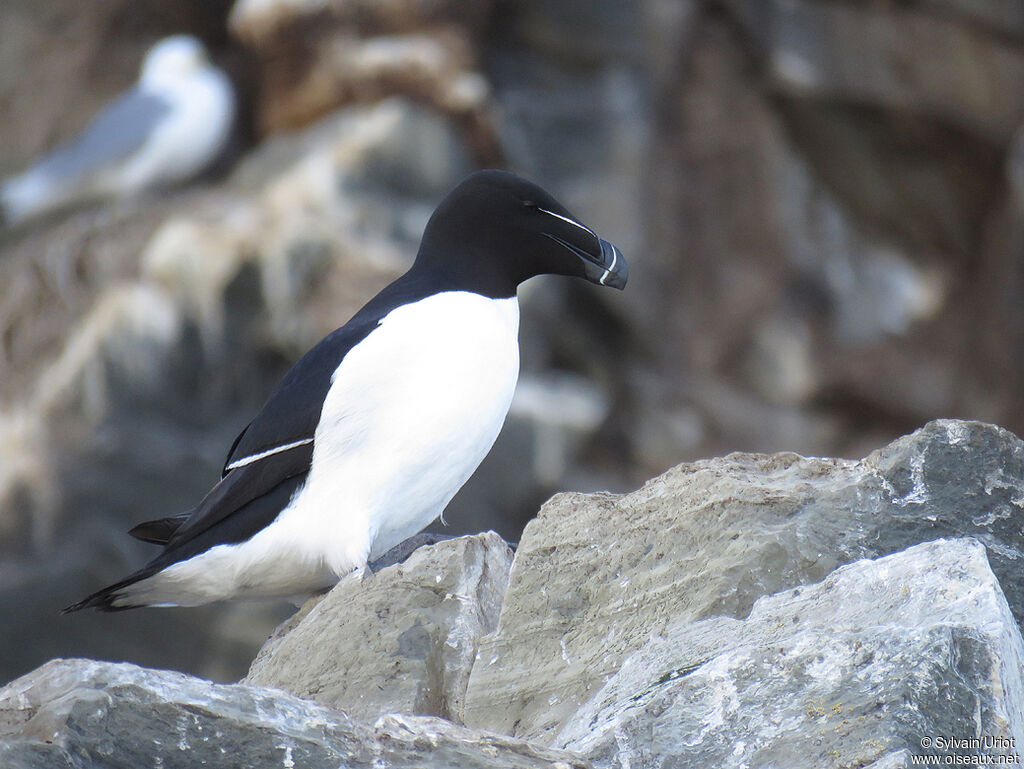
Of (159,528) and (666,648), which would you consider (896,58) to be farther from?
(666,648)

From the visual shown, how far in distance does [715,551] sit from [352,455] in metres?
1.21

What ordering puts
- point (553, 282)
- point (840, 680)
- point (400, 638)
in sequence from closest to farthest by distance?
point (840, 680) < point (400, 638) < point (553, 282)

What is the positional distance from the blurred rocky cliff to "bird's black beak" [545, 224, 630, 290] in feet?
16.4

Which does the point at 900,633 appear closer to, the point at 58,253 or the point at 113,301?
the point at 113,301

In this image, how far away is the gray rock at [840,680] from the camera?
7.16ft

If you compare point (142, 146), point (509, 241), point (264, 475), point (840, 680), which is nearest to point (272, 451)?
point (264, 475)

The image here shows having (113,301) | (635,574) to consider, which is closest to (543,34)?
(113,301)

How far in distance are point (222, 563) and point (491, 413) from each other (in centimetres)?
83

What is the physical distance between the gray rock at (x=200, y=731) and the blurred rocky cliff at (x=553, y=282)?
6.39m

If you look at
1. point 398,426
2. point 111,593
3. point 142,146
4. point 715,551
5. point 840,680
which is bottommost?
point 111,593

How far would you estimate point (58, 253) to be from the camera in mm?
9039

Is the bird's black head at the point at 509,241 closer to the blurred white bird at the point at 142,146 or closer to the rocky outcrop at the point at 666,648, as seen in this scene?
the rocky outcrop at the point at 666,648

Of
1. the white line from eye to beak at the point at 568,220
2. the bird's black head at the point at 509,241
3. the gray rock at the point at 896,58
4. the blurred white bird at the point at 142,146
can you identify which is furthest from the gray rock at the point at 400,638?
the gray rock at the point at 896,58

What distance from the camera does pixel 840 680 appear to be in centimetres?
229
